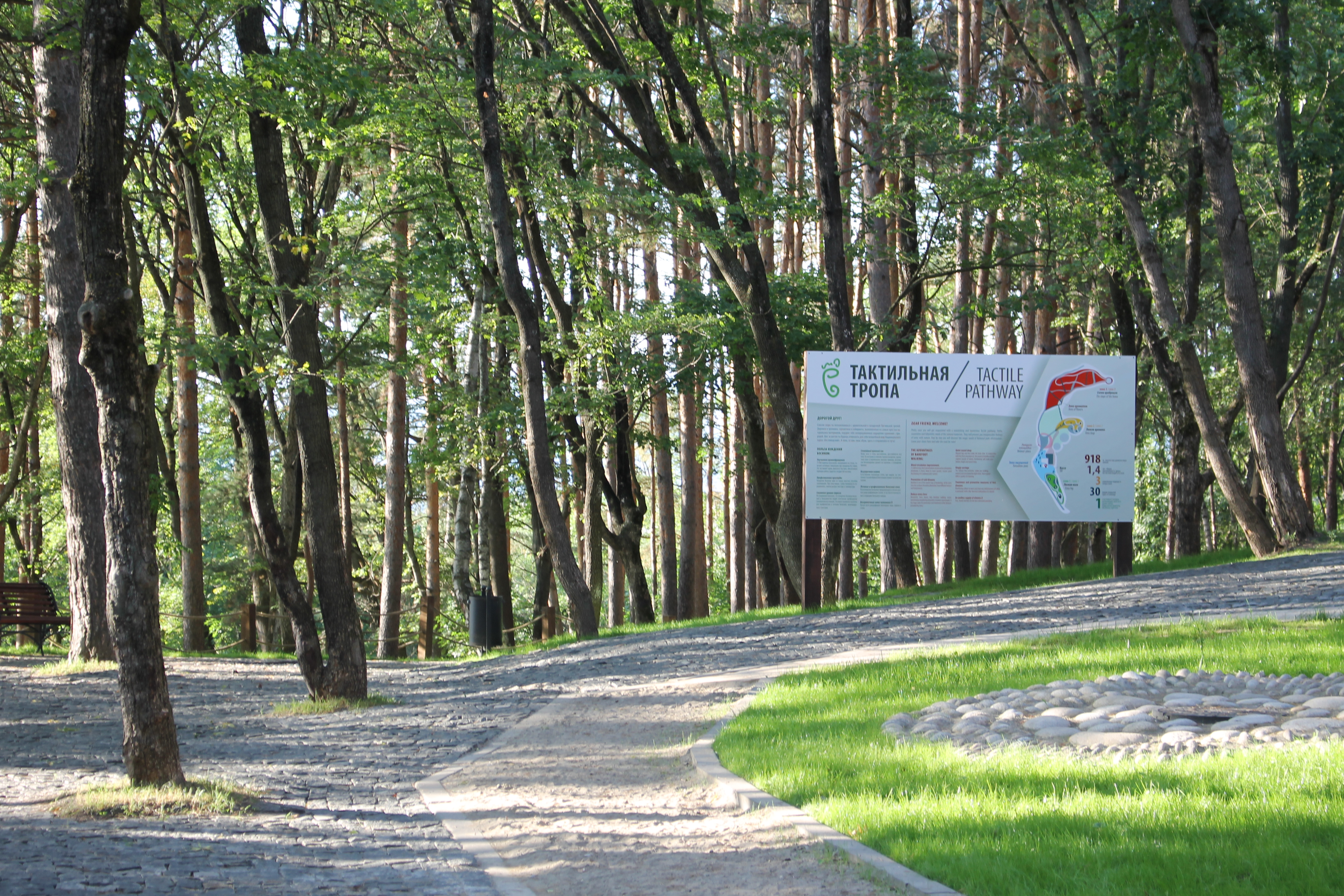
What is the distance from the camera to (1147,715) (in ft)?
21.3

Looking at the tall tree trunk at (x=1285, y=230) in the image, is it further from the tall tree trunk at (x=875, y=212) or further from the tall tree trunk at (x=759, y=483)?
the tall tree trunk at (x=759, y=483)

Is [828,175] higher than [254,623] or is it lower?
higher

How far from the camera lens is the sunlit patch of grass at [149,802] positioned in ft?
19.2

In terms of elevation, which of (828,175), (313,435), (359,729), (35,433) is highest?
(828,175)

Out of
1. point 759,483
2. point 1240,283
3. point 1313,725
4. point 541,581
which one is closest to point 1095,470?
point 1240,283

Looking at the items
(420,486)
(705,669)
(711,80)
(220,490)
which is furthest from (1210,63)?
(220,490)

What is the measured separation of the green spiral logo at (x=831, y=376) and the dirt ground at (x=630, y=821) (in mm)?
6259

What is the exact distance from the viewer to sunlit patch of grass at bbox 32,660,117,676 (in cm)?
1295

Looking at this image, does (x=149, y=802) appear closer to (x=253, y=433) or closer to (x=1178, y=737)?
(x=253, y=433)

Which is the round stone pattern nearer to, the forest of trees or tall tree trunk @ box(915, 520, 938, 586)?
the forest of trees

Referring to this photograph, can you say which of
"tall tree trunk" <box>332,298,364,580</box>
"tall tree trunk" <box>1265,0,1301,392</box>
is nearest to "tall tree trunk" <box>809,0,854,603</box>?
"tall tree trunk" <box>1265,0,1301,392</box>

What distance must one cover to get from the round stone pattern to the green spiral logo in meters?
7.02

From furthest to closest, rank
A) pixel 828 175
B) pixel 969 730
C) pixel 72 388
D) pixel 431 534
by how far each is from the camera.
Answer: pixel 431 534
pixel 828 175
pixel 72 388
pixel 969 730

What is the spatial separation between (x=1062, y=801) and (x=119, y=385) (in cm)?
552
